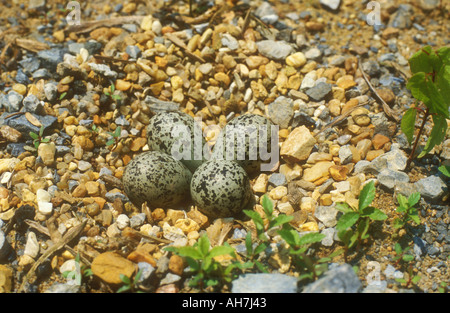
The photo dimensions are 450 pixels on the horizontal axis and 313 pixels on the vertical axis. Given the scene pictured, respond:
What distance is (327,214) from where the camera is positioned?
3.31 metres

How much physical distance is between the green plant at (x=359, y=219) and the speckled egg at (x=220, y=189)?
81cm

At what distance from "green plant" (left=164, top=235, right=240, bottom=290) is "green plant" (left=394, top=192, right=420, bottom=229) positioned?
1267 mm

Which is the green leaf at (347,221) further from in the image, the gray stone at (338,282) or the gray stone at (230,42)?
the gray stone at (230,42)

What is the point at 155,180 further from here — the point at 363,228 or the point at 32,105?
the point at 363,228

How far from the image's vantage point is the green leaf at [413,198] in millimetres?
2985

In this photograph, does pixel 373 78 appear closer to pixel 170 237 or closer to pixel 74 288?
pixel 170 237

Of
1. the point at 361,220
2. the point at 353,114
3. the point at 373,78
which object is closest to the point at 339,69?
the point at 373,78

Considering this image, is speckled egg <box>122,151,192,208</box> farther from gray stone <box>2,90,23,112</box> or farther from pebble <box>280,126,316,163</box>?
gray stone <box>2,90,23,112</box>

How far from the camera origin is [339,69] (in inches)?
173

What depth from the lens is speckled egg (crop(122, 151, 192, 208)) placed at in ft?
11.2

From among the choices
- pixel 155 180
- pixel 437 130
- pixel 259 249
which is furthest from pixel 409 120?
pixel 155 180

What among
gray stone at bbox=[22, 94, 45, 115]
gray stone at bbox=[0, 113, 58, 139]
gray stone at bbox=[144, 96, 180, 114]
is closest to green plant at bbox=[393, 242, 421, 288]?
gray stone at bbox=[144, 96, 180, 114]

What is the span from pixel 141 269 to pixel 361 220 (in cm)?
166

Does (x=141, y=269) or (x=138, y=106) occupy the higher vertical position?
(x=138, y=106)
